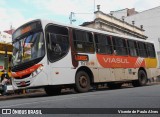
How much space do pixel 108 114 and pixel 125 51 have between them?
530 inches

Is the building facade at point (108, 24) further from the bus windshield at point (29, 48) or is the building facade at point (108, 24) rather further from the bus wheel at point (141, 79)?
the bus windshield at point (29, 48)

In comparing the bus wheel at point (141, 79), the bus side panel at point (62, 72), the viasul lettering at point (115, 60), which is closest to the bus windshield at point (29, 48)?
the bus side panel at point (62, 72)

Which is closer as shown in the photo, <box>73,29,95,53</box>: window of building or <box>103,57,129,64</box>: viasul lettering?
<box>73,29,95,53</box>: window of building

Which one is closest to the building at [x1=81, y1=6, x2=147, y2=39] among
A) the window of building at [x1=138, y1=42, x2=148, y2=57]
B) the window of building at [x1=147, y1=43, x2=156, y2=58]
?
the window of building at [x1=147, y1=43, x2=156, y2=58]

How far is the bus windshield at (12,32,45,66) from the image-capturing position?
14.8m

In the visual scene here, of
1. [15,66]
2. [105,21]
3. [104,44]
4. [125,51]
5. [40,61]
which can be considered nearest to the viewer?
[40,61]

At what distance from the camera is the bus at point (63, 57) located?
1481cm

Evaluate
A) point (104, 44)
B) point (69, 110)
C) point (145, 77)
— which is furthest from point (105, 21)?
point (69, 110)

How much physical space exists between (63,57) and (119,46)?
5.65 meters

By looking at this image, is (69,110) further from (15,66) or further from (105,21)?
(105,21)

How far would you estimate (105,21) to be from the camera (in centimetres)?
4228

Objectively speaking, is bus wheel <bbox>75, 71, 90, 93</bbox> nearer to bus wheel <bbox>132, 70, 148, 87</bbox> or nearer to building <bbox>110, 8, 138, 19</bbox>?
bus wheel <bbox>132, 70, 148, 87</bbox>

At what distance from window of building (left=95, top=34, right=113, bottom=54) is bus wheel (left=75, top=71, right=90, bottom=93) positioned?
1815mm

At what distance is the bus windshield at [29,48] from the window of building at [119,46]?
5.91 metres
